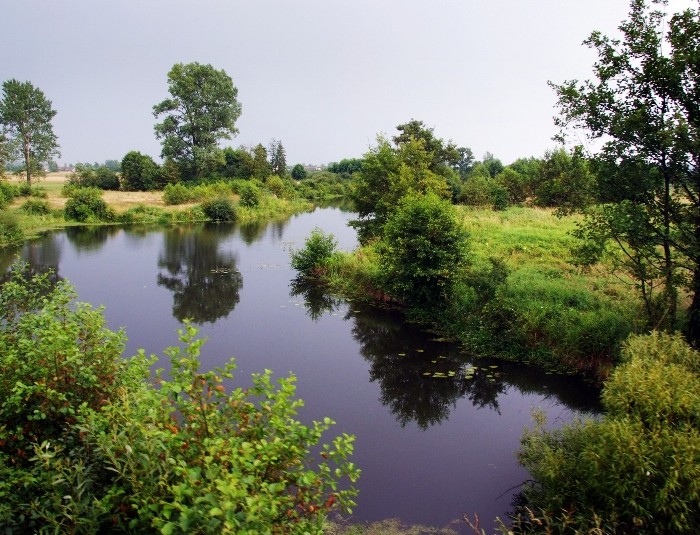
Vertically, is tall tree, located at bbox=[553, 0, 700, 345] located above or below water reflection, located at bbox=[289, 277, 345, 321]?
above

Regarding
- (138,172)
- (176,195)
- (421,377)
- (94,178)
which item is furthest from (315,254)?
(94,178)

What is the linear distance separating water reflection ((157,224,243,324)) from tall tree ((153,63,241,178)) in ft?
77.2

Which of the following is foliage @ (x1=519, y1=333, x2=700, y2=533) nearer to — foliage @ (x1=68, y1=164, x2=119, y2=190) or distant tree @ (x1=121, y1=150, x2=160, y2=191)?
distant tree @ (x1=121, y1=150, x2=160, y2=191)

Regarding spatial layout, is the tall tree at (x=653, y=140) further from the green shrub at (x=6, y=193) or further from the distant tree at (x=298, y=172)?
the distant tree at (x=298, y=172)

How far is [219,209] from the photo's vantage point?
139 ft

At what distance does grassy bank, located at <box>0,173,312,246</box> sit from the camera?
1196 inches

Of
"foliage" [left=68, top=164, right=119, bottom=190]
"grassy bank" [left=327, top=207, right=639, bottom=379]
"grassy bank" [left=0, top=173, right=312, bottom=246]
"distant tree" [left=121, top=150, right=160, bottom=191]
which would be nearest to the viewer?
"grassy bank" [left=327, top=207, right=639, bottom=379]

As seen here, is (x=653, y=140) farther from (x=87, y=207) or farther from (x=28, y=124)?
(x=28, y=124)

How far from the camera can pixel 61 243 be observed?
2803 centimetres

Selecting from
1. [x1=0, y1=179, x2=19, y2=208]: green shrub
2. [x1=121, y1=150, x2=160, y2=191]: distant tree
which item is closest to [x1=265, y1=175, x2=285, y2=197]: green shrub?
[x1=121, y1=150, x2=160, y2=191]: distant tree

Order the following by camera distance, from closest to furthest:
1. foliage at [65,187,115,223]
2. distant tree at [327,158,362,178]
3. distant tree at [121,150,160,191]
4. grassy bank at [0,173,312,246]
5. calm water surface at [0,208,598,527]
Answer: calm water surface at [0,208,598,527] < grassy bank at [0,173,312,246] < foliage at [65,187,115,223] < distant tree at [121,150,160,191] < distant tree at [327,158,362,178]

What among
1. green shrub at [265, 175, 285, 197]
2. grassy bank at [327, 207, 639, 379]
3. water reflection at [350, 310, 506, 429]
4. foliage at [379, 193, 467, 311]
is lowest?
water reflection at [350, 310, 506, 429]

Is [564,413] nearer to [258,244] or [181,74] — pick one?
[258,244]

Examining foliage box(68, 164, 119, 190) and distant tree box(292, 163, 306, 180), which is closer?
foliage box(68, 164, 119, 190)
